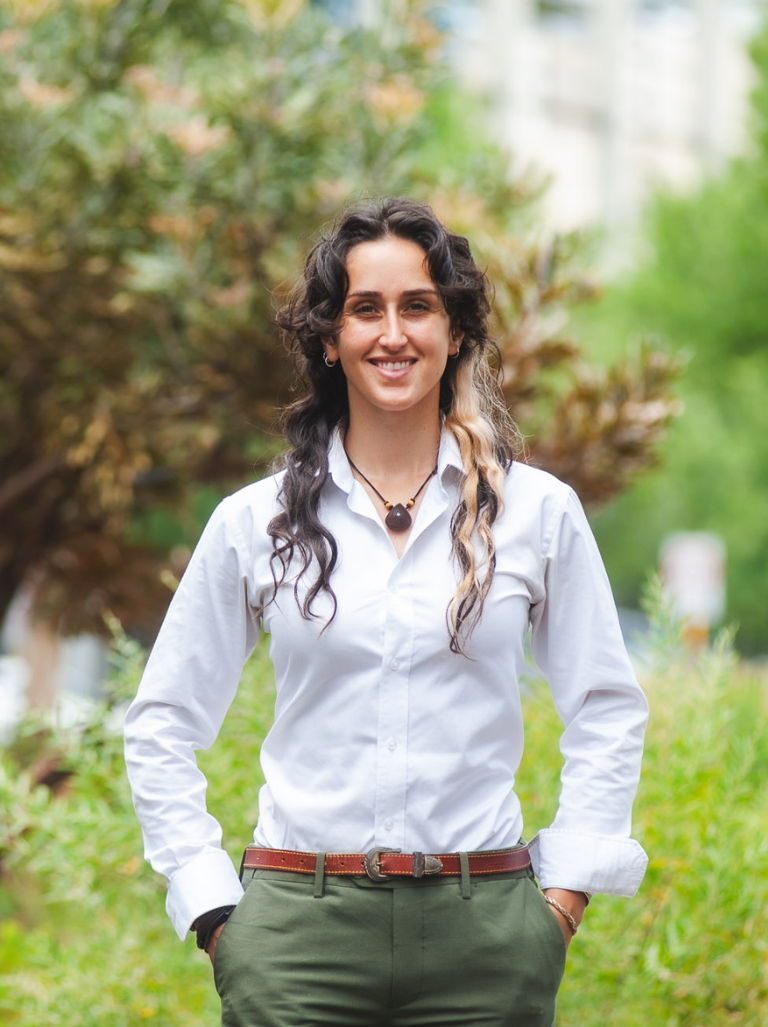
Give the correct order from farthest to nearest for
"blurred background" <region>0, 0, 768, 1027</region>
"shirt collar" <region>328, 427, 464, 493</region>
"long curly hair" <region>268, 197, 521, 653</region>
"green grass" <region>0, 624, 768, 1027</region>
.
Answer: "blurred background" <region>0, 0, 768, 1027</region> → "green grass" <region>0, 624, 768, 1027</region> → "shirt collar" <region>328, 427, 464, 493</region> → "long curly hair" <region>268, 197, 521, 653</region>

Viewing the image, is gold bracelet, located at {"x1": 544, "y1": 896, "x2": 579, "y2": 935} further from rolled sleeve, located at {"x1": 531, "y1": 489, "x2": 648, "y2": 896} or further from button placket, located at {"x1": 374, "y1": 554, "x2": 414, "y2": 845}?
button placket, located at {"x1": 374, "y1": 554, "x2": 414, "y2": 845}

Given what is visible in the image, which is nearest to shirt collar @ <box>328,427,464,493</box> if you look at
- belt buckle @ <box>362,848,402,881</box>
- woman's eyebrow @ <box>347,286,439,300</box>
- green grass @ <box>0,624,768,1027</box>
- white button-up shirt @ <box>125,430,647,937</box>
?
white button-up shirt @ <box>125,430,647,937</box>

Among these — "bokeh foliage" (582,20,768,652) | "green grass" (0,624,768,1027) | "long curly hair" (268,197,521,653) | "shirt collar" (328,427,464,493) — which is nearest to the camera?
"long curly hair" (268,197,521,653)

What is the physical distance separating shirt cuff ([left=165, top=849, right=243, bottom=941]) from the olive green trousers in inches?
3.8

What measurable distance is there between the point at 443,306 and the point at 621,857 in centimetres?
95

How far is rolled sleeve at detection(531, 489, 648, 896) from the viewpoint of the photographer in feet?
6.91

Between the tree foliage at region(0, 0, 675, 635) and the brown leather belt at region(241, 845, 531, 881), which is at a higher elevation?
the tree foliage at region(0, 0, 675, 635)

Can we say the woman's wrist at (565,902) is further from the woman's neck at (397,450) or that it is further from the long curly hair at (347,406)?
the woman's neck at (397,450)

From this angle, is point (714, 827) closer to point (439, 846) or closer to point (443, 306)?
point (439, 846)

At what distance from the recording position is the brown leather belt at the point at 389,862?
76.8 inches

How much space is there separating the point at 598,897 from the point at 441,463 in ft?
5.30

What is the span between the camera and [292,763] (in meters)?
2.08

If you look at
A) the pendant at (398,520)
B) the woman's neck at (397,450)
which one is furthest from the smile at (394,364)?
the pendant at (398,520)

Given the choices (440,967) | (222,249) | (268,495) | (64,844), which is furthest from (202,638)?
(222,249)
